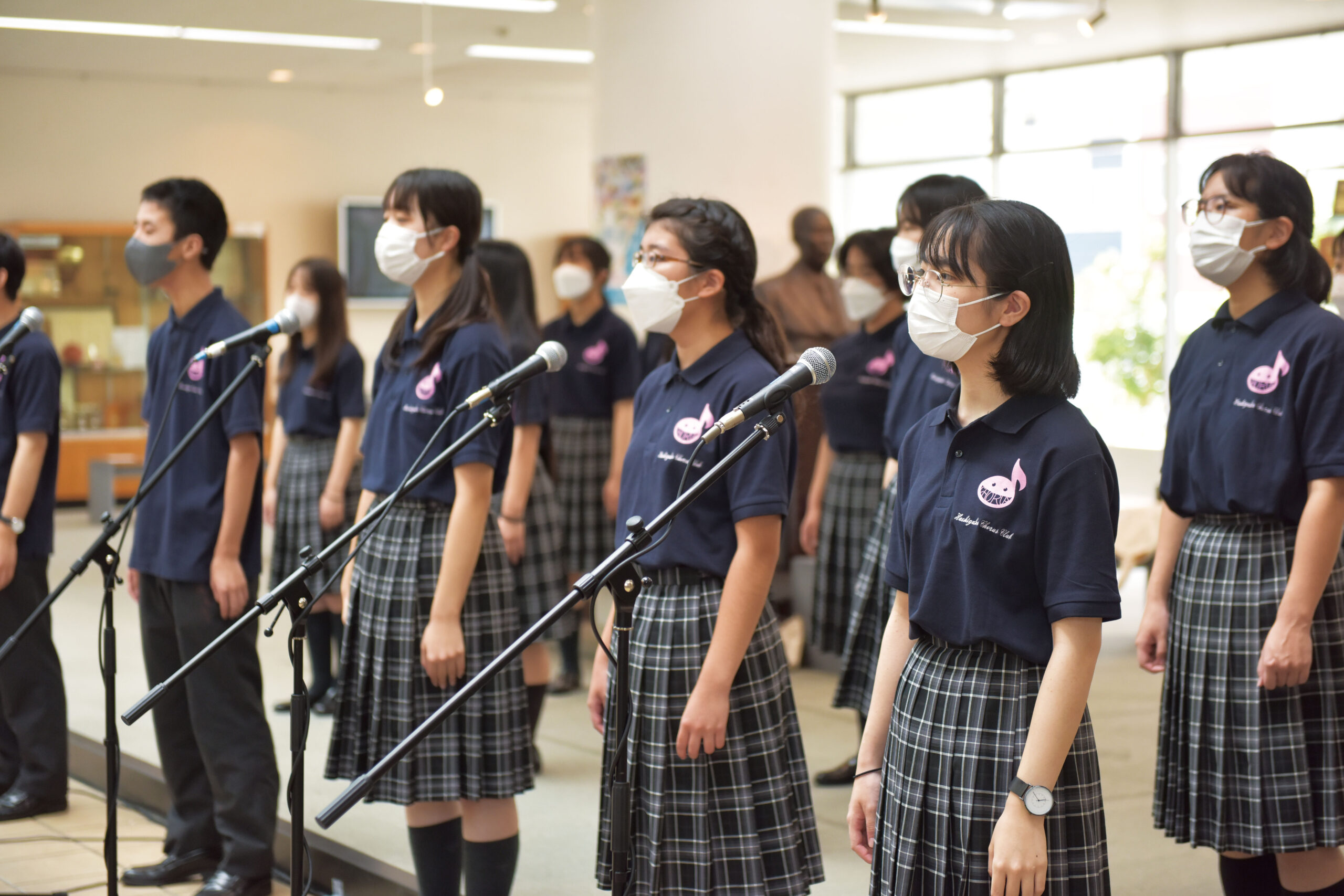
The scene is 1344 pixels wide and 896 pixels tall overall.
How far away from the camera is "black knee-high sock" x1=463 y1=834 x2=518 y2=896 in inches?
97.6

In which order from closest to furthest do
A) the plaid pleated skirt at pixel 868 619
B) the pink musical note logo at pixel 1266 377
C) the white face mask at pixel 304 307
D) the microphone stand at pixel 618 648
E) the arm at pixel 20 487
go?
the microphone stand at pixel 618 648 → the pink musical note logo at pixel 1266 377 → the plaid pleated skirt at pixel 868 619 → the arm at pixel 20 487 → the white face mask at pixel 304 307

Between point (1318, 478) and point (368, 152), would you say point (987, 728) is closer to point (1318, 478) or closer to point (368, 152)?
point (1318, 478)

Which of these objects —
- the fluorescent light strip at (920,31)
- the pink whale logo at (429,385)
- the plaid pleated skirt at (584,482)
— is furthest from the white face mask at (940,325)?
the fluorescent light strip at (920,31)

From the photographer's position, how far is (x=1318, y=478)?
222cm

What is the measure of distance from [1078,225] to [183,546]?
26.1ft

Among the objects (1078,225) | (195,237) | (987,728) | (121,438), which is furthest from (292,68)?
(987,728)

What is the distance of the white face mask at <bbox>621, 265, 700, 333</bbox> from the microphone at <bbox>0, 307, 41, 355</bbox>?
4.80 feet

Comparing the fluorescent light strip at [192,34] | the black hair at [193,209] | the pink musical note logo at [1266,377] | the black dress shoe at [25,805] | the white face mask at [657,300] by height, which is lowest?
the black dress shoe at [25,805]

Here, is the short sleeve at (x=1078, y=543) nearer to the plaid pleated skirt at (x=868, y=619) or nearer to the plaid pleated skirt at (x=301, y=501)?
the plaid pleated skirt at (x=868, y=619)

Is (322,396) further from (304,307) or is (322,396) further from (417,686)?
(417,686)

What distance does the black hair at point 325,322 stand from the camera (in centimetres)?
431

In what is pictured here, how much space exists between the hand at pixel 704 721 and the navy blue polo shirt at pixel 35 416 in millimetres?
2072

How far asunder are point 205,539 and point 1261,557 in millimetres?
2120

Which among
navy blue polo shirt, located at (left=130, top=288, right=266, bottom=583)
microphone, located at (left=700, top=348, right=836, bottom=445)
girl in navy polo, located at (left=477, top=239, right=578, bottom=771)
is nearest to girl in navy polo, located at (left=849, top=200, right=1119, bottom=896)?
microphone, located at (left=700, top=348, right=836, bottom=445)
